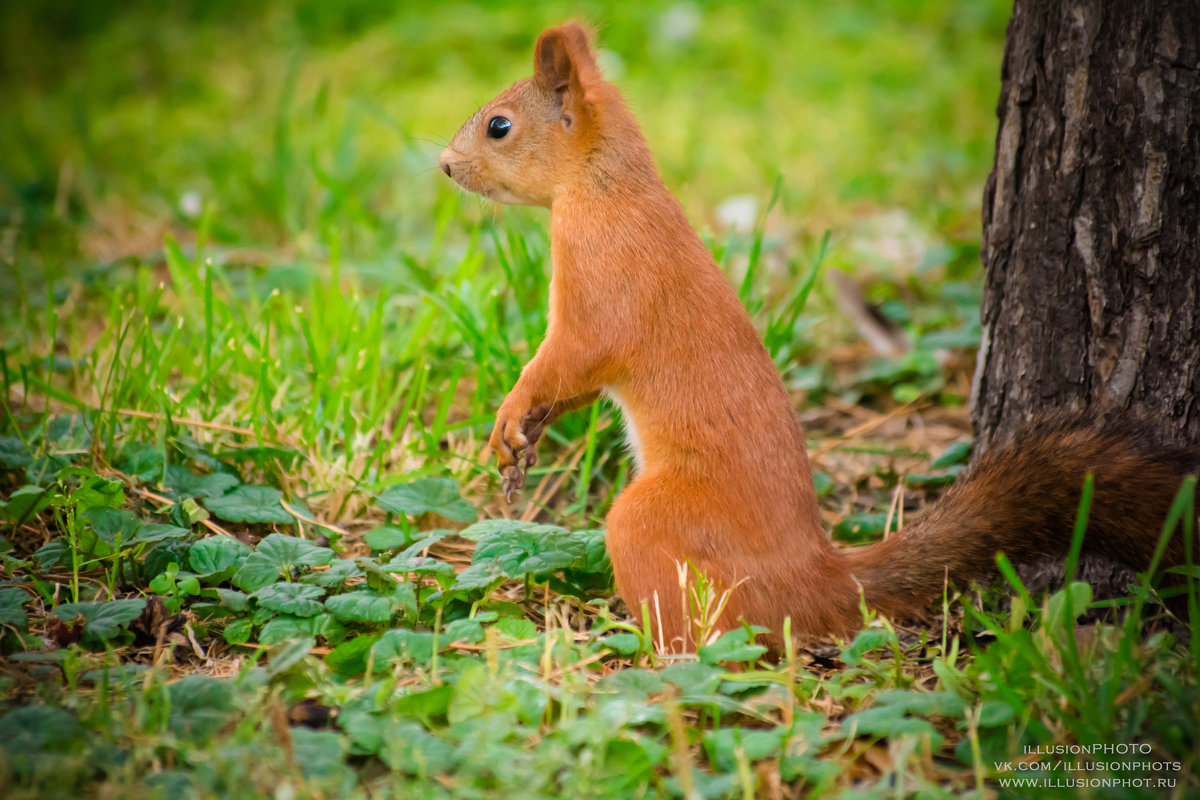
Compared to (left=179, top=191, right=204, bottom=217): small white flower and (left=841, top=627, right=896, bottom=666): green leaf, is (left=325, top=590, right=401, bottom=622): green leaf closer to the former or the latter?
(left=841, top=627, right=896, bottom=666): green leaf

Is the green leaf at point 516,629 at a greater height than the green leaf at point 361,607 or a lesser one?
lesser

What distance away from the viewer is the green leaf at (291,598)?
1845 millimetres

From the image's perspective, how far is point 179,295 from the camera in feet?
9.79

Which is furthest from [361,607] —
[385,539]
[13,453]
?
[13,453]

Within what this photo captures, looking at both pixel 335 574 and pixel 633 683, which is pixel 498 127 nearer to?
pixel 335 574

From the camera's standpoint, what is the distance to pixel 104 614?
1790 millimetres

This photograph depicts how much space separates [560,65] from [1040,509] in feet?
4.28

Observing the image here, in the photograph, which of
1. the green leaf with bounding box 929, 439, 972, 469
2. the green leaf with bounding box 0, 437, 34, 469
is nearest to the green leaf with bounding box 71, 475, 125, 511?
the green leaf with bounding box 0, 437, 34, 469

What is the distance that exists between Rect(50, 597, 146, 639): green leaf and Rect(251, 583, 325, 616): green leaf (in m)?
0.20

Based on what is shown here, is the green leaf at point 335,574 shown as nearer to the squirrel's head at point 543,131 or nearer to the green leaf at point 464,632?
the green leaf at point 464,632

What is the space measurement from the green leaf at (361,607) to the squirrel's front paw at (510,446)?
1.23 feet

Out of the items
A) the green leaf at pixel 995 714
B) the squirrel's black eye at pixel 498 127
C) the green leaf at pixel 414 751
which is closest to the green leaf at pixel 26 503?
the green leaf at pixel 414 751

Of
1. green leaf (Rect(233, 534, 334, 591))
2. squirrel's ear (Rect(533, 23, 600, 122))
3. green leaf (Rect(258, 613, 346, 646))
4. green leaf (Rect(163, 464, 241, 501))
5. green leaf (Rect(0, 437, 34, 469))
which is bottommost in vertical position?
green leaf (Rect(258, 613, 346, 646))

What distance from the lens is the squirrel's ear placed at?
2164 mm
